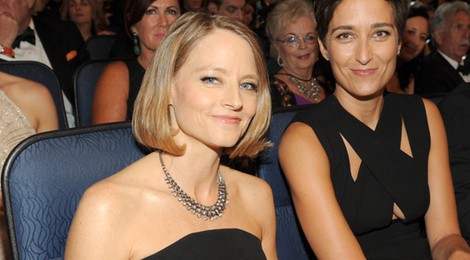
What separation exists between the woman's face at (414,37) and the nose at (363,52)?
9.89ft

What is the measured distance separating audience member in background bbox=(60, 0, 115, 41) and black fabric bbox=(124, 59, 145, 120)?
7.96 feet

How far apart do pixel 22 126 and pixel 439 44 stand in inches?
152

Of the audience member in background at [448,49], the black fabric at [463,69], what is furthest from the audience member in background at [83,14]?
the black fabric at [463,69]

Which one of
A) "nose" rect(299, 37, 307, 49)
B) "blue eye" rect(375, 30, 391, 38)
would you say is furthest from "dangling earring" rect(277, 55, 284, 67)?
"blue eye" rect(375, 30, 391, 38)

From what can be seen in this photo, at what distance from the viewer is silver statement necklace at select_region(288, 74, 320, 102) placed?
363cm

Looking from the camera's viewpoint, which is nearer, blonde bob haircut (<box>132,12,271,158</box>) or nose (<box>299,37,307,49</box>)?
blonde bob haircut (<box>132,12,271,158</box>)

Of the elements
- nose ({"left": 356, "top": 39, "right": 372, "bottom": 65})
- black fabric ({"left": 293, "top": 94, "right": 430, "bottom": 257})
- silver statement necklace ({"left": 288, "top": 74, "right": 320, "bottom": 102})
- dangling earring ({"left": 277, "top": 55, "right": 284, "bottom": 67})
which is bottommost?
silver statement necklace ({"left": 288, "top": 74, "right": 320, "bottom": 102})

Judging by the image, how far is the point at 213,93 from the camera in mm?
1688

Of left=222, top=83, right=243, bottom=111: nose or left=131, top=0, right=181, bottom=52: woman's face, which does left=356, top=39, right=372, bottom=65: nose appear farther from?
left=131, top=0, right=181, bottom=52: woman's face

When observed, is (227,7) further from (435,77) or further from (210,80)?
(210,80)

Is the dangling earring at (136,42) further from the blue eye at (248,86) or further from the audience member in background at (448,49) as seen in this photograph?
the audience member in background at (448,49)

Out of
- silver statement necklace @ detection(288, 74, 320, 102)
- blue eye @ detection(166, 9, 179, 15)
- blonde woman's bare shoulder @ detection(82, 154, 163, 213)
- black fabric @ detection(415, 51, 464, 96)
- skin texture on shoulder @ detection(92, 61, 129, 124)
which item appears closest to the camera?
blonde woman's bare shoulder @ detection(82, 154, 163, 213)

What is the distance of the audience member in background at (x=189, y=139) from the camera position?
5.41 feet

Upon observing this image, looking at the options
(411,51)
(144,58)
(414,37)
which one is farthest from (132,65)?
(414,37)
